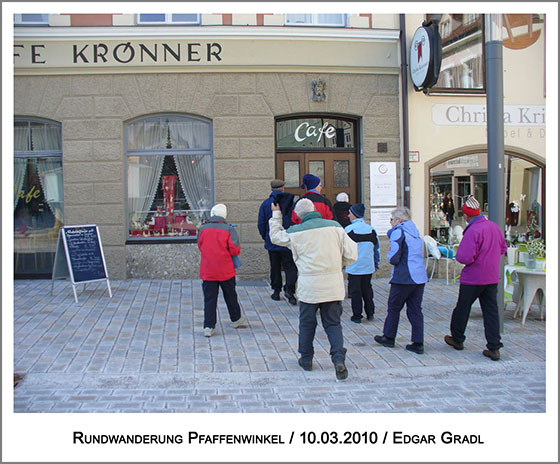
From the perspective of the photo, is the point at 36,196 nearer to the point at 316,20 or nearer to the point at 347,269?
the point at 316,20

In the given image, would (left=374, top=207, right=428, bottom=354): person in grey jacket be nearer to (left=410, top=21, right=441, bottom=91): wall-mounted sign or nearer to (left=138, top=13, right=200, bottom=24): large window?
(left=410, top=21, right=441, bottom=91): wall-mounted sign

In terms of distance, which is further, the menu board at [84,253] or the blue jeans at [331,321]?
the menu board at [84,253]

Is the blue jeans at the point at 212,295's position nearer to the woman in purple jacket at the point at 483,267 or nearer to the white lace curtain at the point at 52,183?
the woman in purple jacket at the point at 483,267

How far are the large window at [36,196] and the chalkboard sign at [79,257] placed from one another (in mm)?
2007

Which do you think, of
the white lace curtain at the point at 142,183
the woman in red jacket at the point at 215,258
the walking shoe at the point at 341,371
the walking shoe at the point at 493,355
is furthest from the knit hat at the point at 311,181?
the white lace curtain at the point at 142,183

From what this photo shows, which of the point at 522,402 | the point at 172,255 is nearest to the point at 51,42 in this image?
the point at 172,255

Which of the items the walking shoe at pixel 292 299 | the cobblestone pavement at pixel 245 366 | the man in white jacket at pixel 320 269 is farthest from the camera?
the walking shoe at pixel 292 299

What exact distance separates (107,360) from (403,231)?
11.4ft

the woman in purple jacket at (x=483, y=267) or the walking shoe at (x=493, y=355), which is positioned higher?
the woman in purple jacket at (x=483, y=267)

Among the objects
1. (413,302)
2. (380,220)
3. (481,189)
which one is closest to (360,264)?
(413,302)

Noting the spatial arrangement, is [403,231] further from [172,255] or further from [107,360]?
[172,255]

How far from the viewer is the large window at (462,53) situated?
11.4 meters

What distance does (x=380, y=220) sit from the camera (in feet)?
36.6

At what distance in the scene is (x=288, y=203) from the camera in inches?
313
